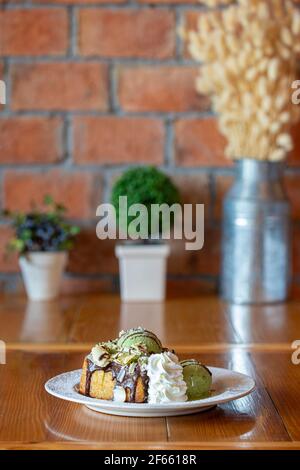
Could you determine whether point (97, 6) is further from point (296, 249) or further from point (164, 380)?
point (164, 380)

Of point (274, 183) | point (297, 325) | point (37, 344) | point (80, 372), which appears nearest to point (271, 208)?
point (274, 183)

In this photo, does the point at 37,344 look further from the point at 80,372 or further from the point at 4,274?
the point at 4,274

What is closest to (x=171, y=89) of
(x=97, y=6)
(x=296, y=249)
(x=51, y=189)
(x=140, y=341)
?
(x=97, y=6)

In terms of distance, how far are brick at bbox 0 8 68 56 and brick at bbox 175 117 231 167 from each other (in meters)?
0.34

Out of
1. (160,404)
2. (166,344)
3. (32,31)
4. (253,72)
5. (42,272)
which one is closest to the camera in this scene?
(160,404)

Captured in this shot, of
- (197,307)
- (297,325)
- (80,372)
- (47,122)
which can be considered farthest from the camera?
(47,122)

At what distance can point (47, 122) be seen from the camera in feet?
7.00

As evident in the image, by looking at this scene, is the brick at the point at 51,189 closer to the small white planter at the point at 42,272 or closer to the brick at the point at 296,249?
the small white planter at the point at 42,272

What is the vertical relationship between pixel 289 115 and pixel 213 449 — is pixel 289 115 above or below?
above

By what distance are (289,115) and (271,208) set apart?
20cm

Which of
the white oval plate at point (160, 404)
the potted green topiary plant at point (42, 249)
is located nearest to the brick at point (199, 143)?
the potted green topiary plant at point (42, 249)

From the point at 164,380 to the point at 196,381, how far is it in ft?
0.17

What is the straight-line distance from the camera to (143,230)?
203 cm

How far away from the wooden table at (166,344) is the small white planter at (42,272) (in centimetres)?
3
